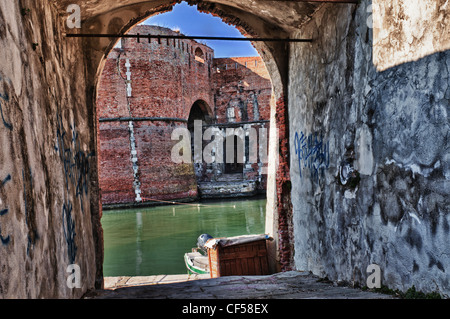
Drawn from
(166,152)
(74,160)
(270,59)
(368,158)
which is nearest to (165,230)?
(166,152)

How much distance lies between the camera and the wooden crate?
5887 millimetres

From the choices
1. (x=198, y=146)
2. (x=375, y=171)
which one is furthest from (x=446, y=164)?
(x=198, y=146)

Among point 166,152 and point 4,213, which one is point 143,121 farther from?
point 4,213

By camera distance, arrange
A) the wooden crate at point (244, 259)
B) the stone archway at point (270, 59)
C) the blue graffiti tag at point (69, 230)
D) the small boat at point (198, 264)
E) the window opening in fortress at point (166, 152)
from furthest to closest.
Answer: the window opening in fortress at point (166, 152), the small boat at point (198, 264), the wooden crate at point (244, 259), the stone archway at point (270, 59), the blue graffiti tag at point (69, 230)

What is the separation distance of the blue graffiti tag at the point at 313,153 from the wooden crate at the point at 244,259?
1.83 m

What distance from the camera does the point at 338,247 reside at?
349 centimetres

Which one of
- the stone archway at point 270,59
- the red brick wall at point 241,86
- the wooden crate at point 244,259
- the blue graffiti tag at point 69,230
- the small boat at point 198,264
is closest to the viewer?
the blue graffiti tag at point 69,230

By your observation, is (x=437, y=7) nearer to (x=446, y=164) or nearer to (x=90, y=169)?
(x=446, y=164)

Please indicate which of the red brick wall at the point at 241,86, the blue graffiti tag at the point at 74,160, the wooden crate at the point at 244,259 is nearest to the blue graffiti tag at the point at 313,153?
the wooden crate at the point at 244,259

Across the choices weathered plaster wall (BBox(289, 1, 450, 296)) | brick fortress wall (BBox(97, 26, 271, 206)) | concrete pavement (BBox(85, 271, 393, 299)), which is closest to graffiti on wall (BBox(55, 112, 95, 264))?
concrete pavement (BBox(85, 271, 393, 299))

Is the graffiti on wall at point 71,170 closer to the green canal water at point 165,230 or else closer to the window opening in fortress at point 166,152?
the green canal water at point 165,230

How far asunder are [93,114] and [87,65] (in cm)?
56

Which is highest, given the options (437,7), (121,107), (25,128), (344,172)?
(121,107)

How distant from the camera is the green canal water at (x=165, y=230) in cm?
912
